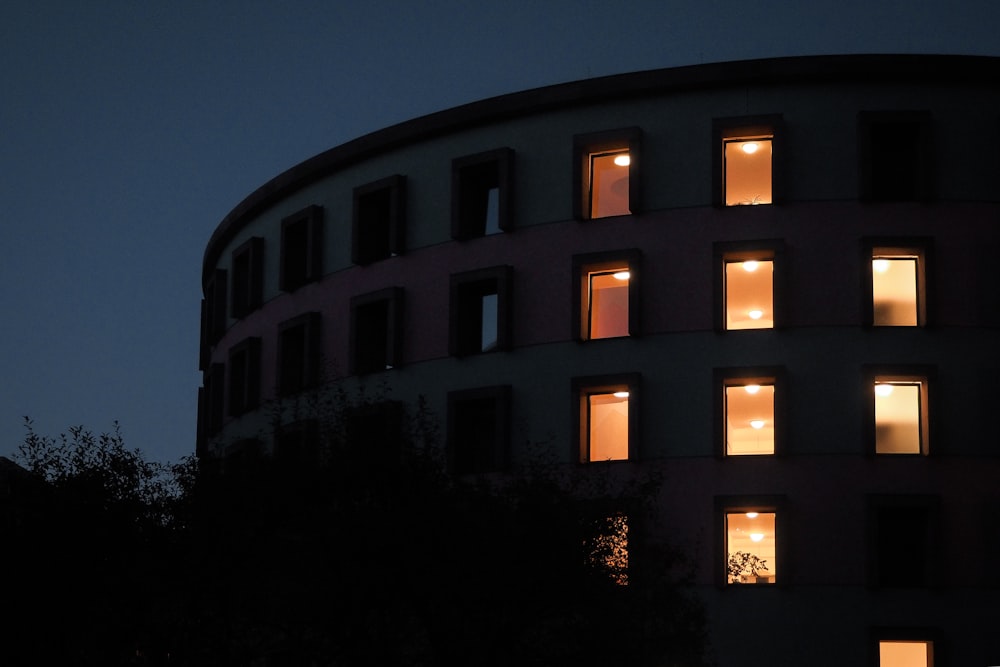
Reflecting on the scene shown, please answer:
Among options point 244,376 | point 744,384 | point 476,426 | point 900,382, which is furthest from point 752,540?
point 244,376

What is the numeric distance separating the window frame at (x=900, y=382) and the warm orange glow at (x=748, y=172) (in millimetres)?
5684

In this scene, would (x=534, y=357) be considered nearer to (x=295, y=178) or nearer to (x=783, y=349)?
(x=783, y=349)

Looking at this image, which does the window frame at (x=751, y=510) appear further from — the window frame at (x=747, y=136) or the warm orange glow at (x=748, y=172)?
the warm orange glow at (x=748, y=172)

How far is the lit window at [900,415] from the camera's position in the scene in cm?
4069

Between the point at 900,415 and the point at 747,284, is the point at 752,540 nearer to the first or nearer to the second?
the point at 900,415

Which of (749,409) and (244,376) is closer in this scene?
(749,409)

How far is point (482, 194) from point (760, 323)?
9.85 m

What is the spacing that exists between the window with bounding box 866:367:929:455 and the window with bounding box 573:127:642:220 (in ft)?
27.4

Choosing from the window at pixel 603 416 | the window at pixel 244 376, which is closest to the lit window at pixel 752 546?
the window at pixel 603 416

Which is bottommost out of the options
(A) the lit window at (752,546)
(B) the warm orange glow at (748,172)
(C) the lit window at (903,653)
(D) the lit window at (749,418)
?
(C) the lit window at (903,653)

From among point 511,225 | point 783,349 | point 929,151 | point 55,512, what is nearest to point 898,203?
point 929,151

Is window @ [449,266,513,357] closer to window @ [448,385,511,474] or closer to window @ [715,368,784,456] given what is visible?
window @ [448,385,511,474]

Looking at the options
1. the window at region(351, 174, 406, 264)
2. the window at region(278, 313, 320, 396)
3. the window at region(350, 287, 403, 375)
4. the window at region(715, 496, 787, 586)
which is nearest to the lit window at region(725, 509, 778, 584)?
the window at region(715, 496, 787, 586)

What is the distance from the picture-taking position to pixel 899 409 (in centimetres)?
4100
